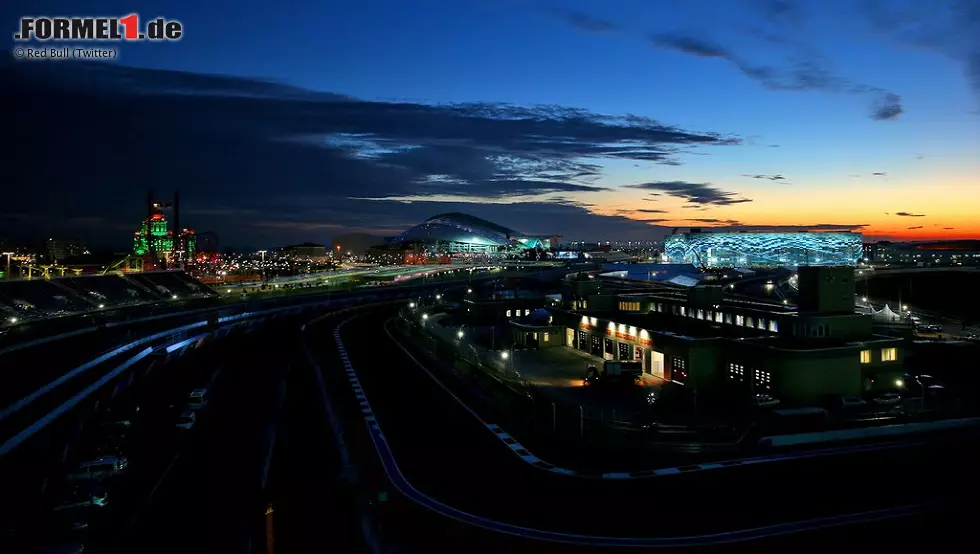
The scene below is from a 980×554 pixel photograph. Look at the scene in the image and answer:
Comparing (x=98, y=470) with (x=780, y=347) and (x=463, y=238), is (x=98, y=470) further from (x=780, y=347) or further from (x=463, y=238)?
(x=463, y=238)

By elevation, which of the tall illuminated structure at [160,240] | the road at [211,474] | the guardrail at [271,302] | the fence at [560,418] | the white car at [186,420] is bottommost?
the road at [211,474]

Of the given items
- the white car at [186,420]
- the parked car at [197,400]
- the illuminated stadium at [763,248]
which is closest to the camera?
the white car at [186,420]

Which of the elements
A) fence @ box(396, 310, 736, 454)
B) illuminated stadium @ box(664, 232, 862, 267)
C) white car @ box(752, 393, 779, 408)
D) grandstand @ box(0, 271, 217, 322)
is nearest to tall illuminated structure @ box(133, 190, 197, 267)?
grandstand @ box(0, 271, 217, 322)

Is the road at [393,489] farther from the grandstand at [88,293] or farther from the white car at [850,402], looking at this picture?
the grandstand at [88,293]

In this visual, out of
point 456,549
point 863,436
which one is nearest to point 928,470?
point 863,436

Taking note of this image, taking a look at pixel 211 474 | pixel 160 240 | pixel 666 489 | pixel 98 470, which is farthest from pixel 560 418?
pixel 160 240

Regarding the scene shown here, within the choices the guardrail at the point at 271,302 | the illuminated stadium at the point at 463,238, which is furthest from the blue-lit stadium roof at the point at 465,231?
the guardrail at the point at 271,302

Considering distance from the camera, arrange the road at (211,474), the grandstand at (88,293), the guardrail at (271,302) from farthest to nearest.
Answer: the grandstand at (88,293) → the guardrail at (271,302) → the road at (211,474)

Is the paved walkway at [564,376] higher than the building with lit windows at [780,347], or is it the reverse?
the building with lit windows at [780,347]
